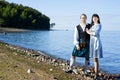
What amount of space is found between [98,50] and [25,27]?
129176mm

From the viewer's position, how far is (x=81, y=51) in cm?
1434

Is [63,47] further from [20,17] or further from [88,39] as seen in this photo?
[20,17]

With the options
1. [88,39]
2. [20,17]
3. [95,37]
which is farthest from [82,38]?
[20,17]

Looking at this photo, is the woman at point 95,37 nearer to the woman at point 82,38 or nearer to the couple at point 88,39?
the couple at point 88,39

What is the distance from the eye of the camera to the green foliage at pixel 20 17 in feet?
419

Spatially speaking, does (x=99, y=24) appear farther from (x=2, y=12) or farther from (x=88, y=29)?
(x=2, y=12)

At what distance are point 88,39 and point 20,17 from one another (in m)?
123

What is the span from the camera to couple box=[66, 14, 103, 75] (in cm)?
1391

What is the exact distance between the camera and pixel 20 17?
136500mm

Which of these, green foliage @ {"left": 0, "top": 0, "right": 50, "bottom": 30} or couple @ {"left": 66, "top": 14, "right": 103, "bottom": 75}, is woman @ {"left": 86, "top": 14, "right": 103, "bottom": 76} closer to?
couple @ {"left": 66, "top": 14, "right": 103, "bottom": 75}

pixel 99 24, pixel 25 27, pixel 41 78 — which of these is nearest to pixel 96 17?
pixel 99 24

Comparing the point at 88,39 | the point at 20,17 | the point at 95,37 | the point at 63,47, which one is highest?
the point at 20,17

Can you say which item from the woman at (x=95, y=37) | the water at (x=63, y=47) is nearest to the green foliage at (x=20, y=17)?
the water at (x=63, y=47)

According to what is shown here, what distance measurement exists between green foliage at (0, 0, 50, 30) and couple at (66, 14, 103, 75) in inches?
4382
